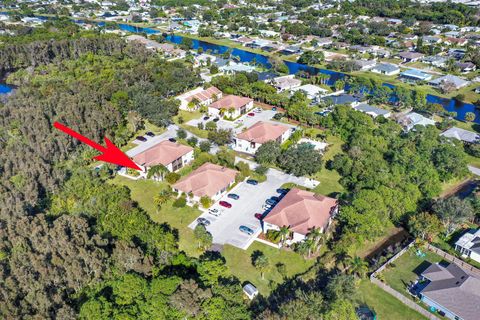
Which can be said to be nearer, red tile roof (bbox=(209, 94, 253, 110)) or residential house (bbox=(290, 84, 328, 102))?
red tile roof (bbox=(209, 94, 253, 110))

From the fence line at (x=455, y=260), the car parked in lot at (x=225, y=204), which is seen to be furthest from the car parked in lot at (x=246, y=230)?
the fence line at (x=455, y=260)

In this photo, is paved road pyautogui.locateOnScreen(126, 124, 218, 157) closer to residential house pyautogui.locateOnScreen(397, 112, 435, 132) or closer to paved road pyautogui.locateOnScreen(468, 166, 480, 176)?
residential house pyautogui.locateOnScreen(397, 112, 435, 132)

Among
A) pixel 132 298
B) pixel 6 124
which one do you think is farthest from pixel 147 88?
pixel 132 298

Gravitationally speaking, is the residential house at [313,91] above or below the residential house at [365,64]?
below

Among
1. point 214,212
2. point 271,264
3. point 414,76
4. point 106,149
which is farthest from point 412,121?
point 106,149

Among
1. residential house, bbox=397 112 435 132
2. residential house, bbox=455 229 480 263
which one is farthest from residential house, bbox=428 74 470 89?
residential house, bbox=455 229 480 263

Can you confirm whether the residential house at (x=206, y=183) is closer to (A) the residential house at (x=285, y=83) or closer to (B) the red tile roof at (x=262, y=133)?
(B) the red tile roof at (x=262, y=133)

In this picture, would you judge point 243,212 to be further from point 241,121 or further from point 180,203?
point 241,121

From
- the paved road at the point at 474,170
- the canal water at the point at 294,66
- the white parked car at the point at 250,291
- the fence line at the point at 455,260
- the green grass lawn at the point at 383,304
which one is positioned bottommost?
the canal water at the point at 294,66
